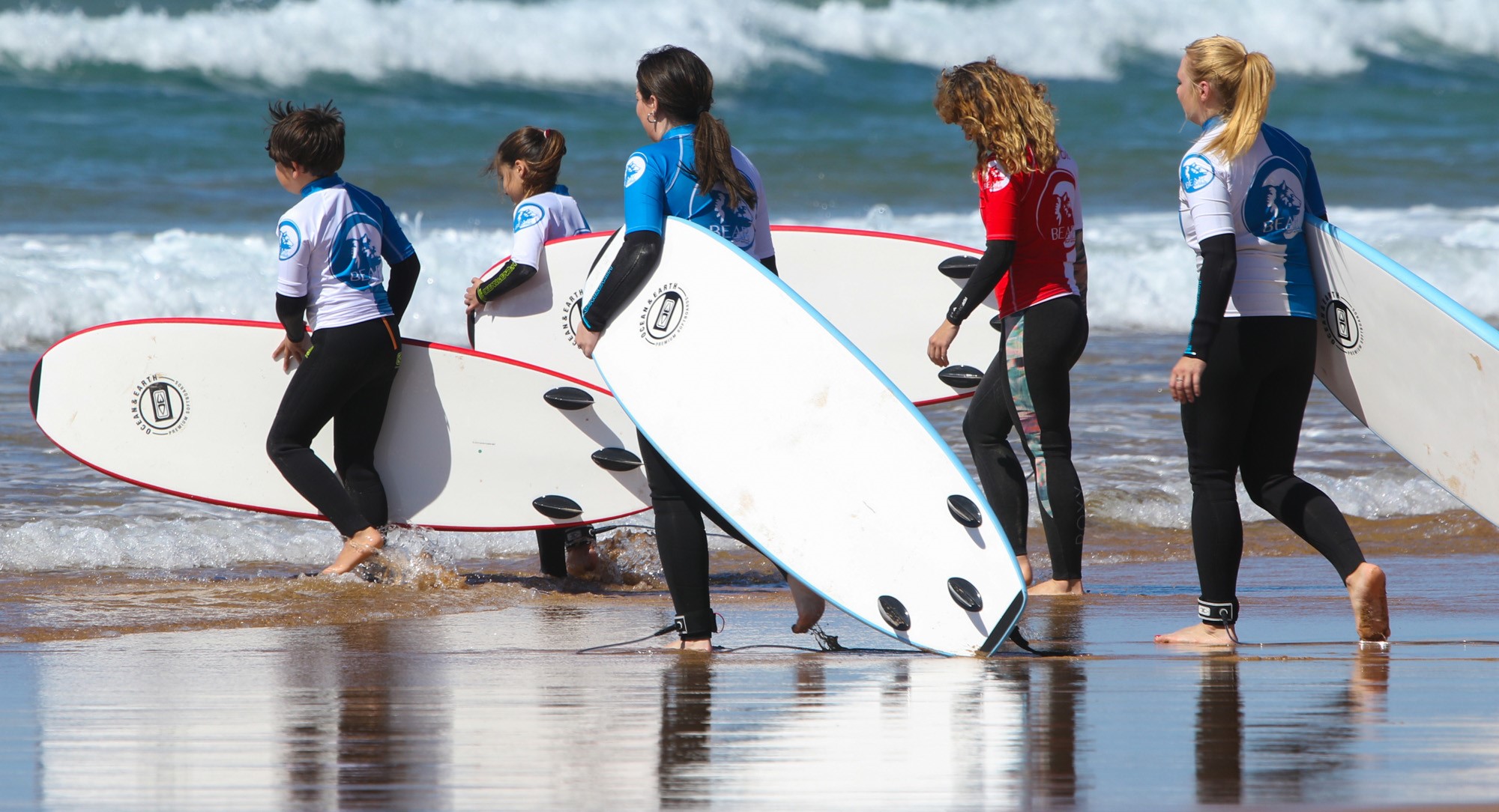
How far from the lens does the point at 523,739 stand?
2.62 metres

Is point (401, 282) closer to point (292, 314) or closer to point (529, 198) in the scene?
point (292, 314)

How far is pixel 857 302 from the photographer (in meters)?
5.62

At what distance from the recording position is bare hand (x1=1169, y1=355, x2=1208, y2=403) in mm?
3350

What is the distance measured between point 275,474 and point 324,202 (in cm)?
112

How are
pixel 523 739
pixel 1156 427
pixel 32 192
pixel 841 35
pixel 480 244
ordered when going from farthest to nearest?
1. pixel 841 35
2. pixel 32 192
3. pixel 480 244
4. pixel 1156 427
5. pixel 523 739

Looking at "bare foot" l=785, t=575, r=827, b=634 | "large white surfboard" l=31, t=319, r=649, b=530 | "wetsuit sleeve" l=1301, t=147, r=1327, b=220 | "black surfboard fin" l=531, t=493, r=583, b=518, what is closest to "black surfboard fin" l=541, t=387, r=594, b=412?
"large white surfboard" l=31, t=319, r=649, b=530

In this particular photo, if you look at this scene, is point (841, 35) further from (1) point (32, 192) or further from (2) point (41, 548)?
(2) point (41, 548)

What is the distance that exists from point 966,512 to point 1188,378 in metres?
0.57

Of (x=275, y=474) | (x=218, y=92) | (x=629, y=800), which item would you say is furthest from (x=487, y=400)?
(x=218, y=92)

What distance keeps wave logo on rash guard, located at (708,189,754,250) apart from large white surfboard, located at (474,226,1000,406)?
162cm

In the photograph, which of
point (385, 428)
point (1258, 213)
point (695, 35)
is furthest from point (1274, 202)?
point (695, 35)

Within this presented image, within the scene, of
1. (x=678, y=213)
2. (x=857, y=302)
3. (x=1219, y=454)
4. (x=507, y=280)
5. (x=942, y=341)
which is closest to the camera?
(x=1219, y=454)

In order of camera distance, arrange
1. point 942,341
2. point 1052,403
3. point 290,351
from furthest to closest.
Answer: point 290,351 → point 1052,403 → point 942,341

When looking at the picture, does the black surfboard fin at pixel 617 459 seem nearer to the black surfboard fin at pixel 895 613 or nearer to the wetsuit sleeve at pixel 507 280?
the wetsuit sleeve at pixel 507 280
